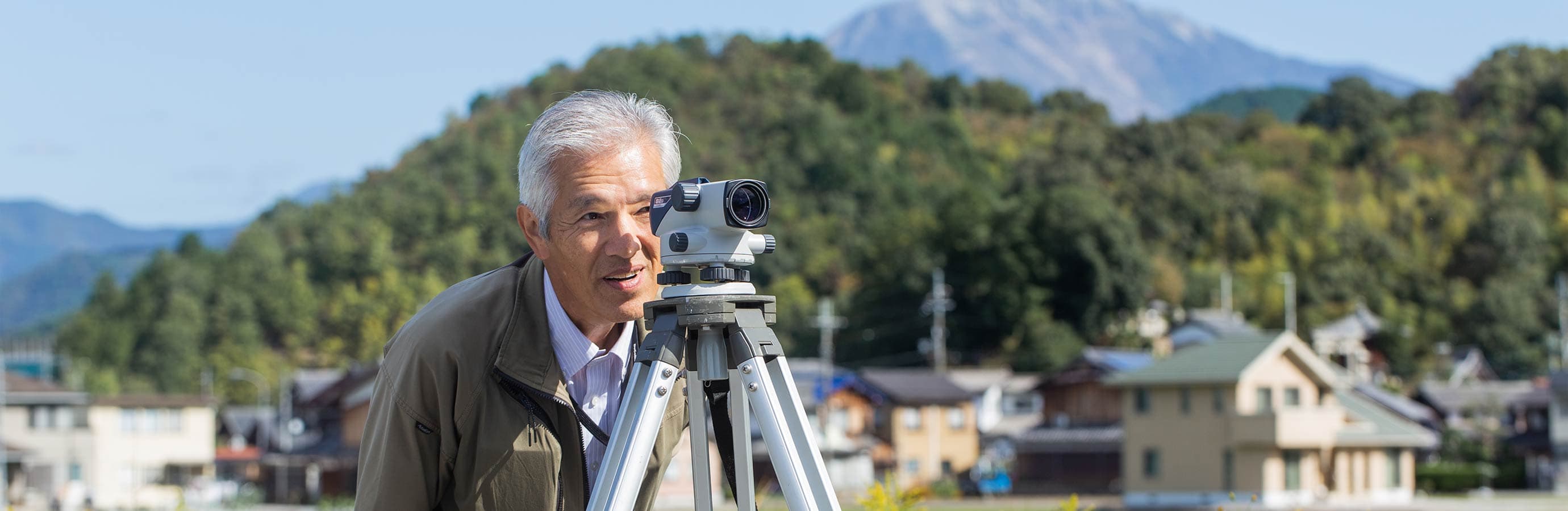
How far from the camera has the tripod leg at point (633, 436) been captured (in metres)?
2.47

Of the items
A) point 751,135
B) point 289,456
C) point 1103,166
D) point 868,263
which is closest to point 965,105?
point 751,135

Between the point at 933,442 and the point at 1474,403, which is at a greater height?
the point at 1474,403

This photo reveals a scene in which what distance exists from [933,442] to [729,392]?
4847 cm

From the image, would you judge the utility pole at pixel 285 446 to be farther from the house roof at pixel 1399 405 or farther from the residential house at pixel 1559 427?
the residential house at pixel 1559 427

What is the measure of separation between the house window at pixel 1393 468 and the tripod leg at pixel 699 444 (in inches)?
1596

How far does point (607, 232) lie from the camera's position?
2707mm

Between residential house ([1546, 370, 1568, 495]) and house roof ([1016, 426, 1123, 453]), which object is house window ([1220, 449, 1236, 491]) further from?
residential house ([1546, 370, 1568, 495])

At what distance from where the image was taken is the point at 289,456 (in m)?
50.0

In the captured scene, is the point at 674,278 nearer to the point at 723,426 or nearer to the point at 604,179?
the point at 604,179

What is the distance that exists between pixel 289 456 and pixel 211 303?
141ft

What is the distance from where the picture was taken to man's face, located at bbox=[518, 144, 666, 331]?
270 cm

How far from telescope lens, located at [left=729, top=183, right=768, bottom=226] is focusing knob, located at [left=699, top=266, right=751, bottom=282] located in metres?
0.10

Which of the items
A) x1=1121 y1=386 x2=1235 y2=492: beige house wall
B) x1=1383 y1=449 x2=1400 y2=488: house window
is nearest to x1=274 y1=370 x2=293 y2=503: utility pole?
x1=1121 y1=386 x2=1235 y2=492: beige house wall

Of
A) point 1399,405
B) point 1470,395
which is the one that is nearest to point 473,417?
point 1399,405
